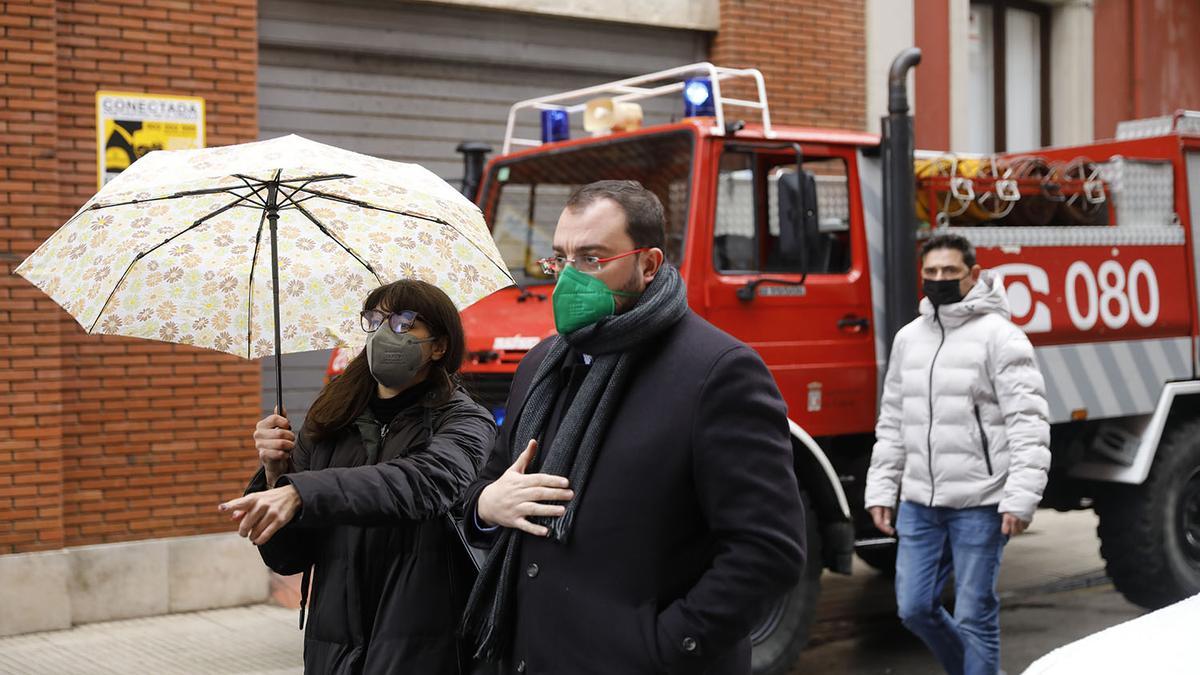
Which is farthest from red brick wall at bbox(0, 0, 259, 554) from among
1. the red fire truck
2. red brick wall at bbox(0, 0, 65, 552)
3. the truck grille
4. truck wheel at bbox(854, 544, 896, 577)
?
truck wheel at bbox(854, 544, 896, 577)

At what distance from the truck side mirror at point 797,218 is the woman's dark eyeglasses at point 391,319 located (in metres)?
3.08

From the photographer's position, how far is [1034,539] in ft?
34.4

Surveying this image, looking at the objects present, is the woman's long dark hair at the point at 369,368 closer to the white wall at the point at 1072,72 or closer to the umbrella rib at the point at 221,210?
the umbrella rib at the point at 221,210

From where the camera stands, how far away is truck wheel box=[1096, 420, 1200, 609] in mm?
7457

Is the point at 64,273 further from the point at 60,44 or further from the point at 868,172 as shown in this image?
the point at 60,44

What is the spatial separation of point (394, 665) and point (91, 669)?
4.29m

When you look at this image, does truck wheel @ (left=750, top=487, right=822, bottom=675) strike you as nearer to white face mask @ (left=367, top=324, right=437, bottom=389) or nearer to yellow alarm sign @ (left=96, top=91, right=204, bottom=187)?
white face mask @ (left=367, top=324, right=437, bottom=389)

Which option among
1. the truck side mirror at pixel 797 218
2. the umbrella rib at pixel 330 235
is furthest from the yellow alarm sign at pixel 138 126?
the umbrella rib at pixel 330 235

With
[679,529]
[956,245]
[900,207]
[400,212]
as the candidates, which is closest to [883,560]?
[900,207]

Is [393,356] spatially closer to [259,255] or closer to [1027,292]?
[259,255]

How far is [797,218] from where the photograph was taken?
6.11 metres

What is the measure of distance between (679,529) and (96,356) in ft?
19.5

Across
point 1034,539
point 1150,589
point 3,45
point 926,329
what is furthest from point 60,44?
point 1034,539

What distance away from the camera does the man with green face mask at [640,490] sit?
8.48 ft
